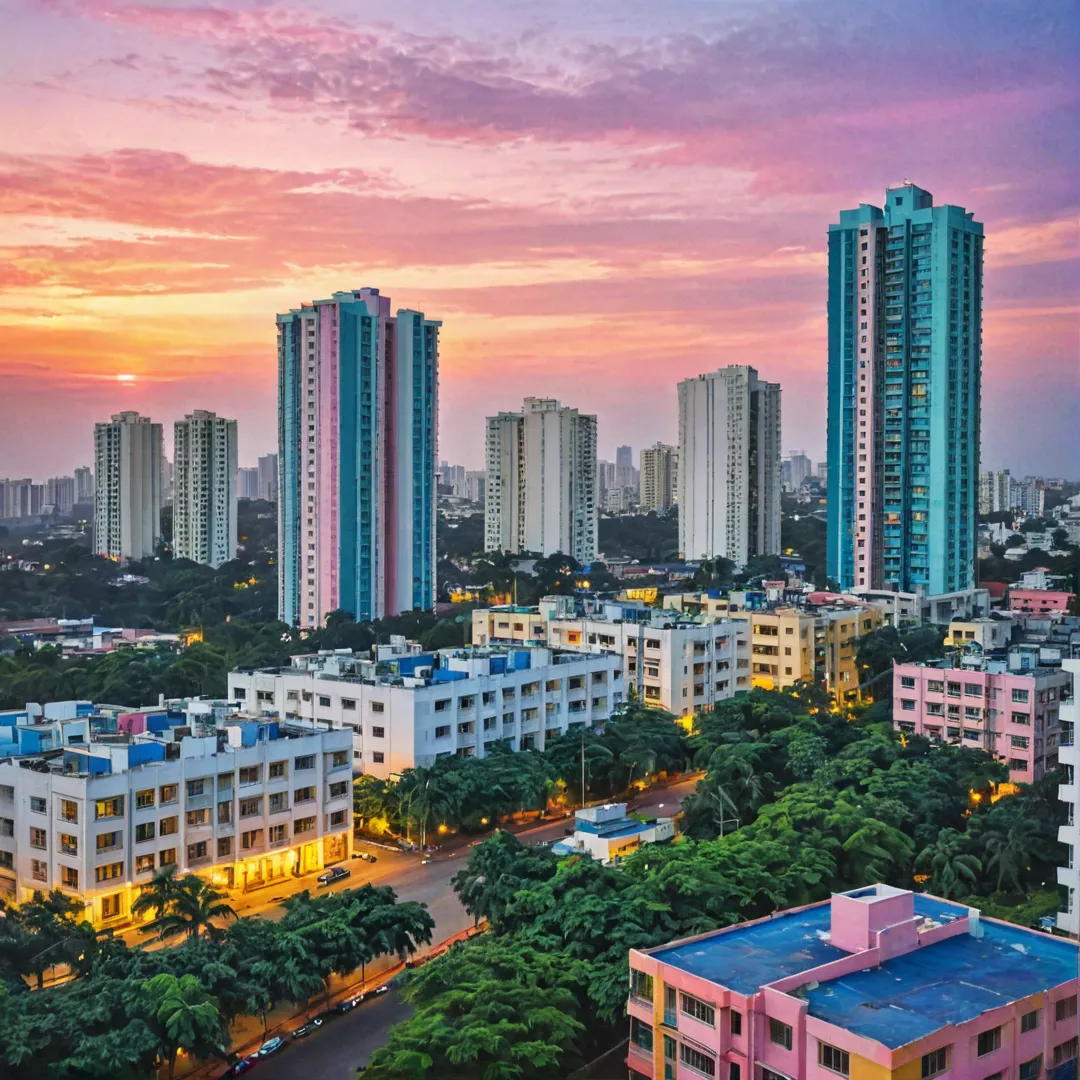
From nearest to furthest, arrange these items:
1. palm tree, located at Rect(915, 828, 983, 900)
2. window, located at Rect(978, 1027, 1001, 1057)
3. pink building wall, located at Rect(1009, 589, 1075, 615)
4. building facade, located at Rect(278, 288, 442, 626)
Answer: window, located at Rect(978, 1027, 1001, 1057) < palm tree, located at Rect(915, 828, 983, 900) < pink building wall, located at Rect(1009, 589, 1075, 615) < building facade, located at Rect(278, 288, 442, 626)

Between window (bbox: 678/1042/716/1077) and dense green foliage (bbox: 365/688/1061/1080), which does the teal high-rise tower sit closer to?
dense green foliage (bbox: 365/688/1061/1080)

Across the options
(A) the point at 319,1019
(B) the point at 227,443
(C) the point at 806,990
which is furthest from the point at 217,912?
(B) the point at 227,443

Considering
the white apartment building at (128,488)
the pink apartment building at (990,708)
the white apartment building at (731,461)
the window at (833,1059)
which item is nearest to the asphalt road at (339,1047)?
the window at (833,1059)

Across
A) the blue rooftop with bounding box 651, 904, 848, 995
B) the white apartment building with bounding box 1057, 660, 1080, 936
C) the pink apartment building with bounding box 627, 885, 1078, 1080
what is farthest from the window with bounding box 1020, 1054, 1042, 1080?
the white apartment building with bounding box 1057, 660, 1080, 936

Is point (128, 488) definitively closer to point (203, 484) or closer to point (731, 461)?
point (203, 484)

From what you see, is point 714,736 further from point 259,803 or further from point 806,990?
point 806,990
